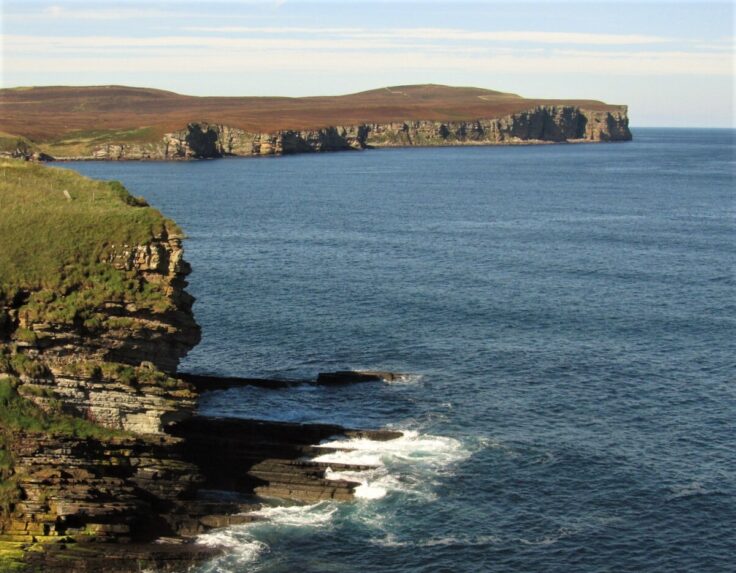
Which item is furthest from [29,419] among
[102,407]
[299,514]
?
[299,514]

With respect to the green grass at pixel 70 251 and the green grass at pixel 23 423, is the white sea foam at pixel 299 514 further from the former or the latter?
the green grass at pixel 70 251

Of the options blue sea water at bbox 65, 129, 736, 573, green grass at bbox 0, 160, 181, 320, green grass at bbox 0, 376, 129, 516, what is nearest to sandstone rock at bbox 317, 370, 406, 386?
blue sea water at bbox 65, 129, 736, 573

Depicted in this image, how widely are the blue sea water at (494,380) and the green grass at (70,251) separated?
14385mm

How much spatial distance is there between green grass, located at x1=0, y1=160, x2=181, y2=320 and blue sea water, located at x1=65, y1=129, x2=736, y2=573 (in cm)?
1439

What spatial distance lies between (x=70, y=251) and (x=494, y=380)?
34.2 m

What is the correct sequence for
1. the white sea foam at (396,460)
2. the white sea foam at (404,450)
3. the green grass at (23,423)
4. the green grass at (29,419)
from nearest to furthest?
the green grass at (23,423) < the green grass at (29,419) < the white sea foam at (396,460) < the white sea foam at (404,450)

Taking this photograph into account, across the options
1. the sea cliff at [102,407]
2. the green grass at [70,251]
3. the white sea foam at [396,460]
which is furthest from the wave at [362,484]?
the green grass at [70,251]

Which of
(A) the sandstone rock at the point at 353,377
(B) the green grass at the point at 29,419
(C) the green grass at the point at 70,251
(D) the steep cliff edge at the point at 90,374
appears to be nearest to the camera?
(D) the steep cliff edge at the point at 90,374

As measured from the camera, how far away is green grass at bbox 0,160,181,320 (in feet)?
167

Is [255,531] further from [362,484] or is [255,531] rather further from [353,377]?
[353,377]

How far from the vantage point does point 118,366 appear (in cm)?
5159

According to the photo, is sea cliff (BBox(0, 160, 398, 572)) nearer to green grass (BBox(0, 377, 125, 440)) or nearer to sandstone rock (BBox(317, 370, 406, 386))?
green grass (BBox(0, 377, 125, 440))

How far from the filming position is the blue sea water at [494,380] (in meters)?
49.3

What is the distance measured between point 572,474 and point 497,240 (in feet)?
243
